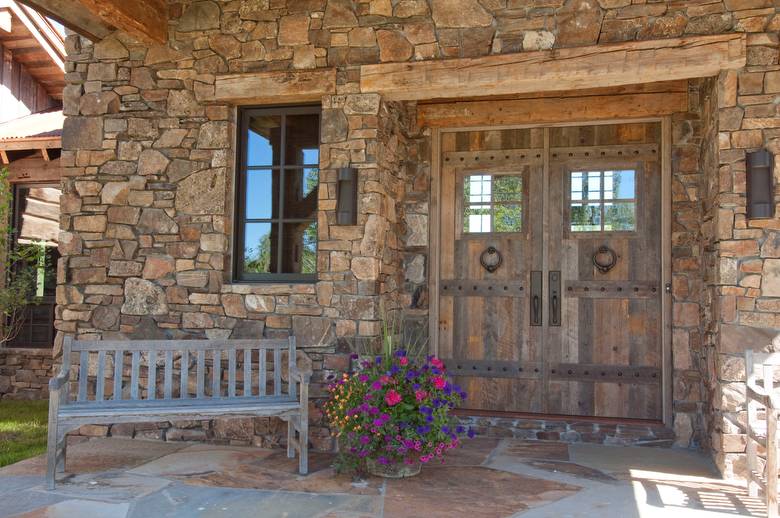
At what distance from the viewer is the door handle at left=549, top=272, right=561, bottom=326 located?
5.33m

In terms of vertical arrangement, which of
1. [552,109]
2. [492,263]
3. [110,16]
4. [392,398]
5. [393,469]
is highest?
[110,16]

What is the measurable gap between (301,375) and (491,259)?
197 centimetres

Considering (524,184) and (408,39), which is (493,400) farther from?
(408,39)

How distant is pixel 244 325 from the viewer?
16.2 feet

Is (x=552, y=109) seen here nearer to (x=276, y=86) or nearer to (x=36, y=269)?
(x=276, y=86)

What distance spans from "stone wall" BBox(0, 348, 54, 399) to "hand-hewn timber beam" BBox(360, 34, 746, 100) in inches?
198

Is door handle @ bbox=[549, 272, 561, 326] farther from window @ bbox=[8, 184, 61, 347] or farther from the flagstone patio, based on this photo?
window @ bbox=[8, 184, 61, 347]

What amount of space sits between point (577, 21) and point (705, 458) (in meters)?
2.97


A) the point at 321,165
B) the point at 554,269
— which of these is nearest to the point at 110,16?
the point at 321,165

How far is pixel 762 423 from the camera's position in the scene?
13.1 feet

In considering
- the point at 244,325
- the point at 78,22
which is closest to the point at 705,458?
the point at 244,325

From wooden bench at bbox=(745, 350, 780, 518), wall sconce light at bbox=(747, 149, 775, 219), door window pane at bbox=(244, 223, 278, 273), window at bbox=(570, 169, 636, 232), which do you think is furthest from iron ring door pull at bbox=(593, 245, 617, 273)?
door window pane at bbox=(244, 223, 278, 273)

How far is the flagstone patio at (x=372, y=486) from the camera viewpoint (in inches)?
138

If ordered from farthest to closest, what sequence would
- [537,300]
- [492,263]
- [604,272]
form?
[492,263] → [537,300] → [604,272]
